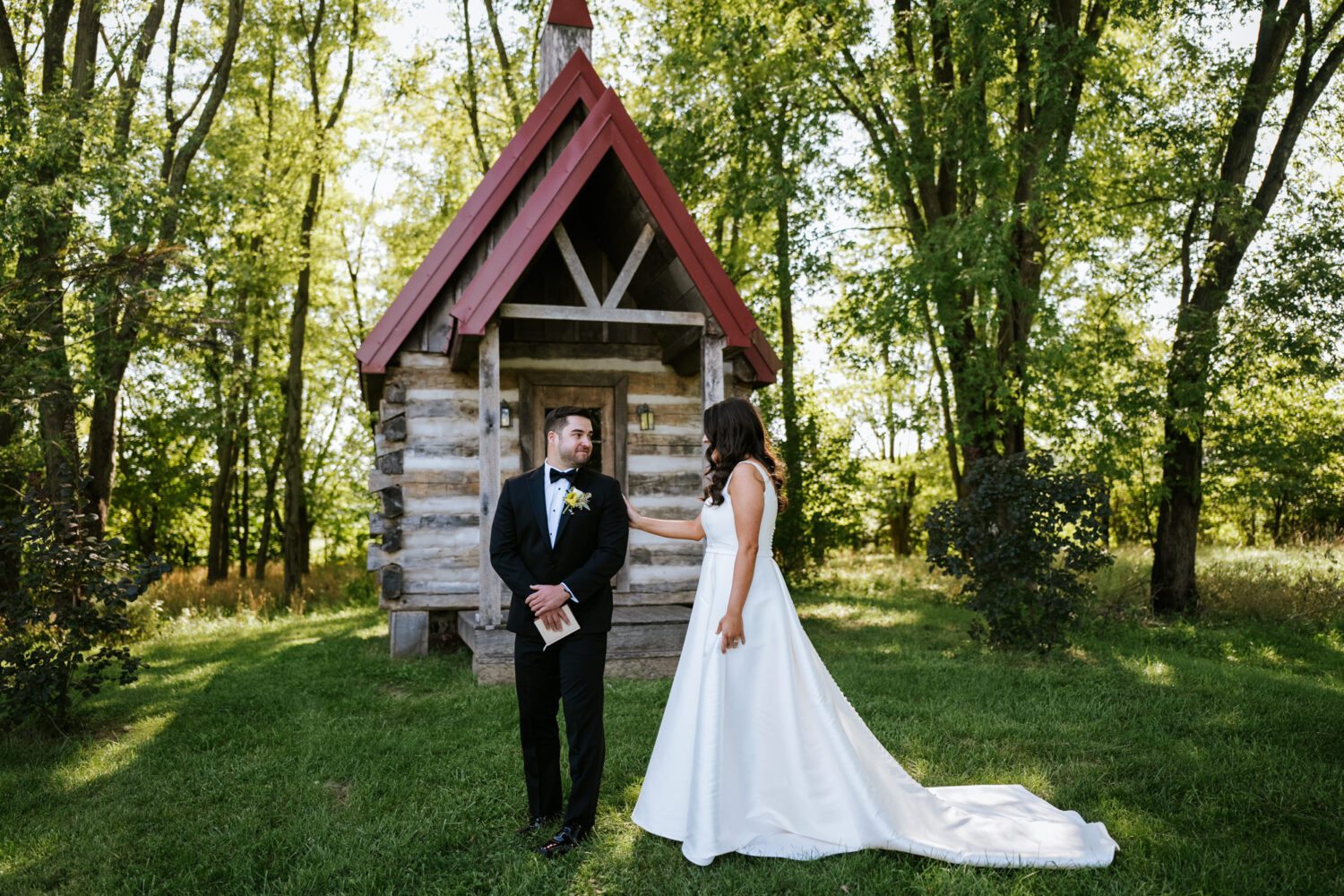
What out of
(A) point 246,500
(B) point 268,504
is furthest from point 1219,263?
(A) point 246,500

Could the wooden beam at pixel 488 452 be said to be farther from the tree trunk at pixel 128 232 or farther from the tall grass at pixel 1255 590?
the tall grass at pixel 1255 590

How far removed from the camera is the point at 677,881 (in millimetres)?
3766

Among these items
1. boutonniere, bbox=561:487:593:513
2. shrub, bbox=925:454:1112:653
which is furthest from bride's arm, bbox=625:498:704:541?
shrub, bbox=925:454:1112:653

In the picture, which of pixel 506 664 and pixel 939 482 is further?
pixel 939 482

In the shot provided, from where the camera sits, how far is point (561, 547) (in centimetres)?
427

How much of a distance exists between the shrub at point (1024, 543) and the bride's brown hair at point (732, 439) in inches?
204

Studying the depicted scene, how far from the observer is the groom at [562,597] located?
4.18 metres

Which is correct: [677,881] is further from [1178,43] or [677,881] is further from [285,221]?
[285,221]

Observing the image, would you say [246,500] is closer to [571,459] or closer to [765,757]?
[571,459]

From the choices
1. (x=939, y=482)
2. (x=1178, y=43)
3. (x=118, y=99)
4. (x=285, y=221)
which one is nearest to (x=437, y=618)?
(x=118, y=99)

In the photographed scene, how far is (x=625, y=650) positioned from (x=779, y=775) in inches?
158

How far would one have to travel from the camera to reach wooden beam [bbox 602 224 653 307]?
7740 mm

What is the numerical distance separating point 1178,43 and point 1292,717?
9826 mm

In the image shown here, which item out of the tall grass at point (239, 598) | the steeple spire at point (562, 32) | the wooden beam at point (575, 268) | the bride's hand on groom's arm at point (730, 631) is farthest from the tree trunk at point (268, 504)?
the bride's hand on groom's arm at point (730, 631)
